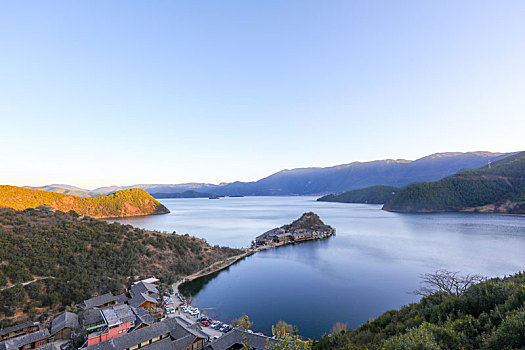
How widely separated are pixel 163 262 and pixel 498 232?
67567 mm

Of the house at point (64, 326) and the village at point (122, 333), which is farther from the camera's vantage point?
the house at point (64, 326)

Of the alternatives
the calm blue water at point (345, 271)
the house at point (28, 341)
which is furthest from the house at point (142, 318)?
the calm blue water at point (345, 271)

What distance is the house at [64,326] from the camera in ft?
55.7

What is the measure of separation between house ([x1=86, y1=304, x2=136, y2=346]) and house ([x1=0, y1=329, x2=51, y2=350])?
268 cm

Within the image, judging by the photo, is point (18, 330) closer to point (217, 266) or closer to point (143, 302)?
point (143, 302)

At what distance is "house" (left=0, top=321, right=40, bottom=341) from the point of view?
648 inches

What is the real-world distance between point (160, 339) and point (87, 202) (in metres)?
110

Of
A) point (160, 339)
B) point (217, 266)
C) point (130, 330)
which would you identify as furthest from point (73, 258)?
point (217, 266)

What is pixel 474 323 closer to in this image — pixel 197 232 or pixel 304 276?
pixel 304 276

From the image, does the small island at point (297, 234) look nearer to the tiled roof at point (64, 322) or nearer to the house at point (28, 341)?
the tiled roof at point (64, 322)

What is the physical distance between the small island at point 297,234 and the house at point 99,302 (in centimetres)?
3064

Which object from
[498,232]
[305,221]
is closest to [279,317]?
[305,221]

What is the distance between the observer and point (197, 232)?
214 feet

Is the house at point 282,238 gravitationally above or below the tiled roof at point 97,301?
below
